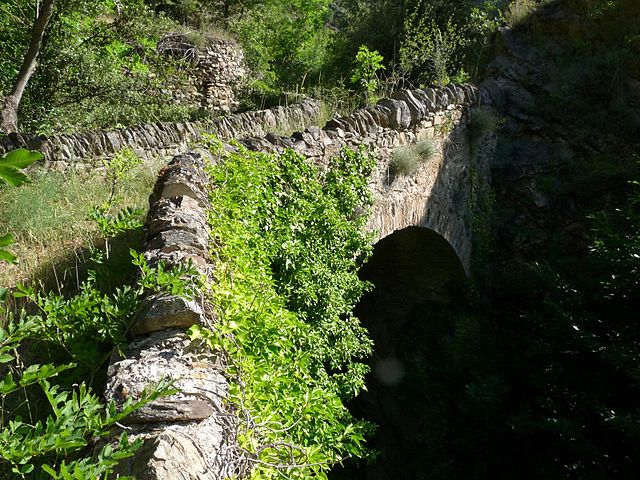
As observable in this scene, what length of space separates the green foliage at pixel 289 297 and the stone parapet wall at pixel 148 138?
6.18ft

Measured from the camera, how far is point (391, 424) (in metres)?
9.91

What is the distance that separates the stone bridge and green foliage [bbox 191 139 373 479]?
137 millimetres

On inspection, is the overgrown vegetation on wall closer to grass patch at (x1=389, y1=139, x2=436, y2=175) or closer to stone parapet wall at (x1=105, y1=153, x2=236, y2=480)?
stone parapet wall at (x1=105, y1=153, x2=236, y2=480)

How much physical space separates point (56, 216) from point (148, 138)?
2643mm

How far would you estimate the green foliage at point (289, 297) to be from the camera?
2.67 meters

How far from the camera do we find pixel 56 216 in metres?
5.38

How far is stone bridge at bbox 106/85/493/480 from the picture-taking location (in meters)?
2.21

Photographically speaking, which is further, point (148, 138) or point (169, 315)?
point (148, 138)

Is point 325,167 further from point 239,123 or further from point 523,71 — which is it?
point 523,71

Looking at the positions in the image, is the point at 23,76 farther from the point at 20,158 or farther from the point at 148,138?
the point at 20,158

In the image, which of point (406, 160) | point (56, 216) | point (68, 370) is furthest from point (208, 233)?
point (406, 160)

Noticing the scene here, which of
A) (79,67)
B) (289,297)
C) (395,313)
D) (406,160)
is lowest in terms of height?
(395,313)

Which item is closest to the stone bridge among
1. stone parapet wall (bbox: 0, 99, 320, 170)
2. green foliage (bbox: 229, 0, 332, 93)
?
stone parapet wall (bbox: 0, 99, 320, 170)

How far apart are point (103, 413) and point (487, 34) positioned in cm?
1309
